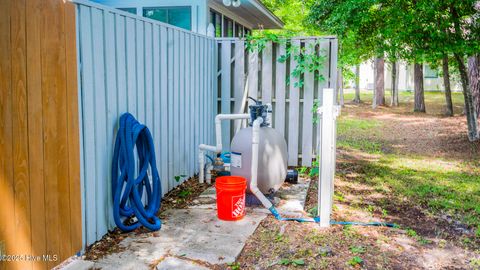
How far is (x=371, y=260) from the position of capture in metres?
3.42

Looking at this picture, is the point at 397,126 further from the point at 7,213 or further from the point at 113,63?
the point at 7,213

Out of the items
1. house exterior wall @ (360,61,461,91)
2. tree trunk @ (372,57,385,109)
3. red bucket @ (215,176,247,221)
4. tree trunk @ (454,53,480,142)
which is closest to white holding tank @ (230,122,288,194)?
red bucket @ (215,176,247,221)

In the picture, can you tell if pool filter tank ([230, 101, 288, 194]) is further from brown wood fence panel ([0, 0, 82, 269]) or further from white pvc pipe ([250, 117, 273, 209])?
brown wood fence panel ([0, 0, 82, 269])

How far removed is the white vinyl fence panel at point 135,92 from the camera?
3490 millimetres

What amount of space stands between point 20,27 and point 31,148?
72 cm

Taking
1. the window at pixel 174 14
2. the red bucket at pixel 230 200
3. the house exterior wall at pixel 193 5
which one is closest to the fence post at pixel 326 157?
the red bucket at pixel 230 200

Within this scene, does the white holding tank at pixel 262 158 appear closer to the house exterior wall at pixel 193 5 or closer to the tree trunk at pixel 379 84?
the house exterior wall at pixel 193 5

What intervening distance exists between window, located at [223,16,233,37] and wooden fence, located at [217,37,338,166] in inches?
105

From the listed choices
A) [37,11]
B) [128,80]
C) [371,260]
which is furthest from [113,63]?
[371,260]

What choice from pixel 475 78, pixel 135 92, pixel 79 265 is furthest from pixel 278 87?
pixel 475 78

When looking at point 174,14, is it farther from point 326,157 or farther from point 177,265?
point 177,265

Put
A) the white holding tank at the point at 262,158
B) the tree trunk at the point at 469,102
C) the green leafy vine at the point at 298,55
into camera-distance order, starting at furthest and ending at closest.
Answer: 1. the tree trunk at the point at 469,102
2. the green leafy vine at the point at 298,55
3. the white holding tank at the point at 262,158

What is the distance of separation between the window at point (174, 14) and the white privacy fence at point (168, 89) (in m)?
1.44

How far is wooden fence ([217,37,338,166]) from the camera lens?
6582 millimetres
